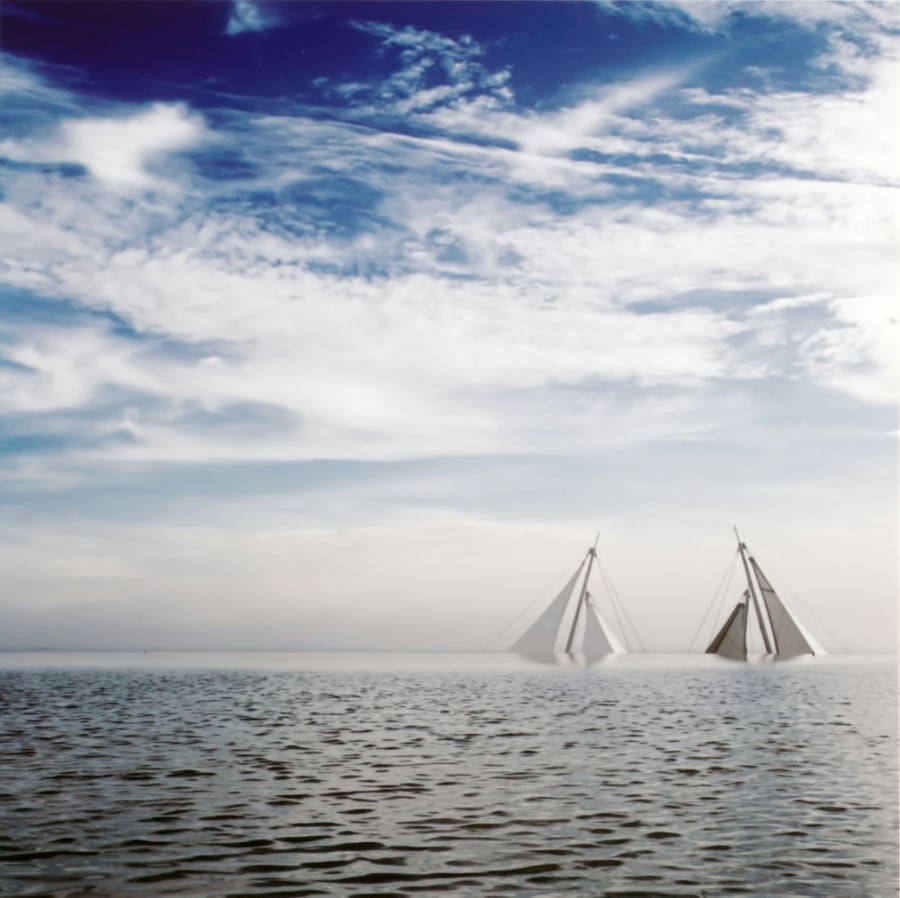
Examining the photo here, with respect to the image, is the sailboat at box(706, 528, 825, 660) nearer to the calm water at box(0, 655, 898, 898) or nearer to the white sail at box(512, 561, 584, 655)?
the white sail at box(512, 561, 584, 655)

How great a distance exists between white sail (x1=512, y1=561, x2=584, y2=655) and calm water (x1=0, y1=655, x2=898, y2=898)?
12949cm

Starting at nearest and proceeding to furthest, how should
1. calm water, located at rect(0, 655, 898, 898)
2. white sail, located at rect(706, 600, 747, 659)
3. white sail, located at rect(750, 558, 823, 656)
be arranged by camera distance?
1. calm water, located at rect(0, 655, 898, 898)
2. white sail, located at rect(750, 558, 823, 656)
3. white sail, located at rect(706, 600, 747, 659)

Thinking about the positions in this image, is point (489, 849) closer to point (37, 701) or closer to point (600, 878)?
point (600, 878)

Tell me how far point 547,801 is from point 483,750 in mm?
9835

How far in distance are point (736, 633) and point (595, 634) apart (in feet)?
86.7

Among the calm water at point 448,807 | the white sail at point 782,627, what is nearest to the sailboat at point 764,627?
the white sail at point 782,627

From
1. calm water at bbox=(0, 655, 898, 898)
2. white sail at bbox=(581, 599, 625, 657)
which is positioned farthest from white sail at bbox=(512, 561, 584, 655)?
calm water at bbox=(0, 655, 898, 898)

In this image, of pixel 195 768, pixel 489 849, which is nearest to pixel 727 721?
pixel 195 768

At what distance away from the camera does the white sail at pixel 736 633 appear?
173250 millimetres

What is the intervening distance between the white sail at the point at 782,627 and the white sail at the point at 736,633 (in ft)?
19.0

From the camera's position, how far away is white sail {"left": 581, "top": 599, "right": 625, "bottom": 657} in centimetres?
18100

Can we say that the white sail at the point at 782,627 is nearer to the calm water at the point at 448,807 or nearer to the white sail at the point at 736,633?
the white sail at the point at 736,633

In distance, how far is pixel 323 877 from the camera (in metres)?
14.9

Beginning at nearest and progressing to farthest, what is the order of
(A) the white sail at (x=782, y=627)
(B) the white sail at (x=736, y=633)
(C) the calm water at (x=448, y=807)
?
(C) the calm water at (x=448, y=807)
(A) the white sail at (x=782, y=627)
(B) the white sail at (x=736, y=633)
